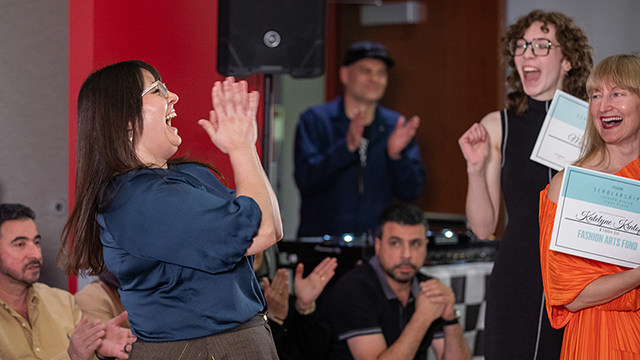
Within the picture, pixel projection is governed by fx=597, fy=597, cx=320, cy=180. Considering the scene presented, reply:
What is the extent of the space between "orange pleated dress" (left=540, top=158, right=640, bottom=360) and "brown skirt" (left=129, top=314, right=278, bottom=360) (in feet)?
2.27

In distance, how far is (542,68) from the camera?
1796 millimetres

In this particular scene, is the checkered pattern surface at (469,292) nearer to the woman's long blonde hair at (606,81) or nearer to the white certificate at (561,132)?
the white certificate at (561,132)

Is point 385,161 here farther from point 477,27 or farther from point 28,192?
point 28,192

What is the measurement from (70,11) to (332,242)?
1.56m

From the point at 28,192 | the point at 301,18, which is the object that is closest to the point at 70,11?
the point at 28,192

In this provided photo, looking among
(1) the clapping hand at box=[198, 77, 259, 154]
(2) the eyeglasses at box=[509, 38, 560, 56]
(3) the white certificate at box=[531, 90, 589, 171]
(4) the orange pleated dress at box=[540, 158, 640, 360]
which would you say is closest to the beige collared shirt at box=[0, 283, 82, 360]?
(1) the clapping hand at box=[198, 77, 259, 154]

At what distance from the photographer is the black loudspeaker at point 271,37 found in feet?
7.41

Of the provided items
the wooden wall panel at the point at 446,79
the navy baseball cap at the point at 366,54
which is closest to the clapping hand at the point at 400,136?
the navy baseball cap at the point at 366,54

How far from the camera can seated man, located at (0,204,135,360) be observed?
2029 mm

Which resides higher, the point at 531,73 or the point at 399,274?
the point at 531,73

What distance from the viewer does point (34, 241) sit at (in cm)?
210

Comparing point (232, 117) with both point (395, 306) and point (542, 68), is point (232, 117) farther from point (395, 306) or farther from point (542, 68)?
point (395, 306)

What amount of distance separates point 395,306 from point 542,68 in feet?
3.88

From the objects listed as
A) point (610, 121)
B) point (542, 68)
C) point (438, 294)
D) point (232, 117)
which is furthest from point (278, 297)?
point (610, 121)
